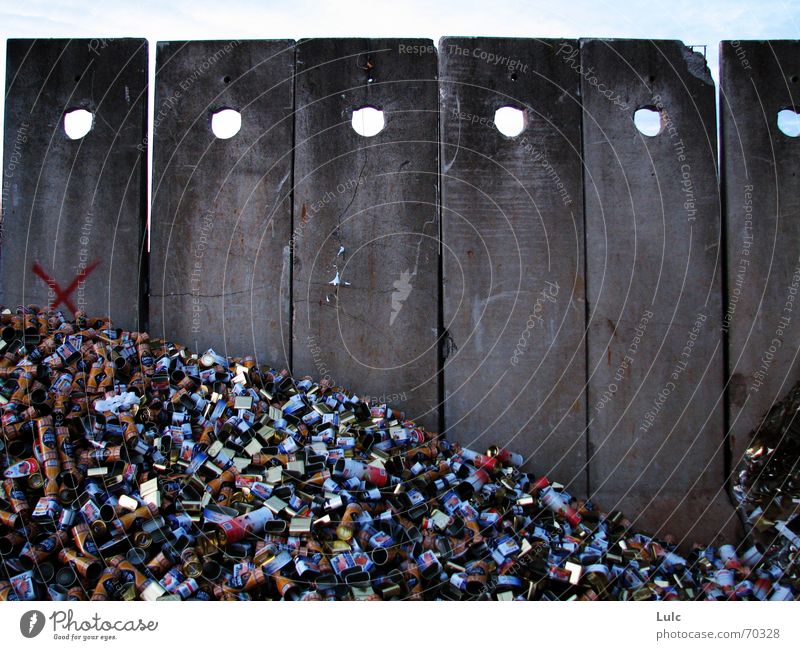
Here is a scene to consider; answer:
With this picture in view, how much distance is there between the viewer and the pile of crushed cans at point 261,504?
4051mm

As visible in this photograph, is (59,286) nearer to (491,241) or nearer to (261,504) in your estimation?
(261,504)

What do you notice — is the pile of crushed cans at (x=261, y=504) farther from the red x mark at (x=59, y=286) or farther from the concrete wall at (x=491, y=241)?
the concrete wall at (x=491, y=241)

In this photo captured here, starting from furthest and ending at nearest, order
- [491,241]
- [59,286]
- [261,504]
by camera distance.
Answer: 1. [59,286]
2. [491,241]
3. [261,504]

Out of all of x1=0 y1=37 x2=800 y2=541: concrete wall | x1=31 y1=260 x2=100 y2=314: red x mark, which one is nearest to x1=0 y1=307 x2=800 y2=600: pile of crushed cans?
x1=31 y1=260 x2=100 y2=314: red x mark

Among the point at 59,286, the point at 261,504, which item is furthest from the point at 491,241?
the point at 59,286

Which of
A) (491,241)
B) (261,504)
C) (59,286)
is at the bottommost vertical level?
(261,504)

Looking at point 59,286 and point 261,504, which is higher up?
point 59,286

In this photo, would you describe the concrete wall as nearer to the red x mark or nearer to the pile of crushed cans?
the red x mark

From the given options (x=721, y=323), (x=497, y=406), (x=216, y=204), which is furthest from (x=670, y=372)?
(x=216, y=204)

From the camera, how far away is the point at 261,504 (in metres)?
4.40

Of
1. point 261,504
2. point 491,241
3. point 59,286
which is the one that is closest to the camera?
point 261,504

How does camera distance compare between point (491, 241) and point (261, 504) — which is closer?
point (261, 504)

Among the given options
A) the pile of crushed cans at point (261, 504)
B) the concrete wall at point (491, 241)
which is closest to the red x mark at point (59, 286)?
the concrete wall at point (491, 241)

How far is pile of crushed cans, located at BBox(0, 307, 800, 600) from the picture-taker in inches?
159
